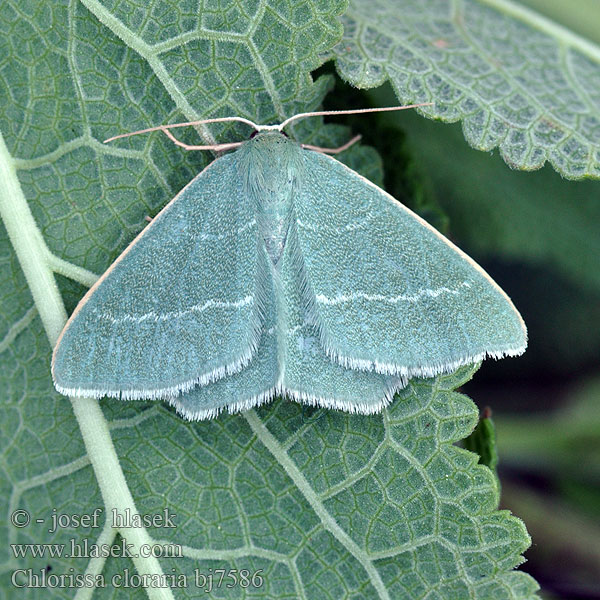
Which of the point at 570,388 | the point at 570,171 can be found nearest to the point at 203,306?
the point at 570,171

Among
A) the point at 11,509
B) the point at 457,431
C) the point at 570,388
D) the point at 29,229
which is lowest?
the point at 11,509

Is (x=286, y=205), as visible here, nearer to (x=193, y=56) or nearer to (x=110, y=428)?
(x=193, y=56)

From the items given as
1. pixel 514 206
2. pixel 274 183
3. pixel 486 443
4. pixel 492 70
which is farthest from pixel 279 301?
pixel 514 206

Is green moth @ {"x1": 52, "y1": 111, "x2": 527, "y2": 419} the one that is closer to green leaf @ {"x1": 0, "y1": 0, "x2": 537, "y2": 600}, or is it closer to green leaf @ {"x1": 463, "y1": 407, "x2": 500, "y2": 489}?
green leaf @ {"x1": 0, "y1": 0, "x2": 537, "y2": 600}

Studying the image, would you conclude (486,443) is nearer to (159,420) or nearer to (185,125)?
(159,420)

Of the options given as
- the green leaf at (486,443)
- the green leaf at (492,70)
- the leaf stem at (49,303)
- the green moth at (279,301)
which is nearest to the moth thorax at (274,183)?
the green moth at (279,301)
